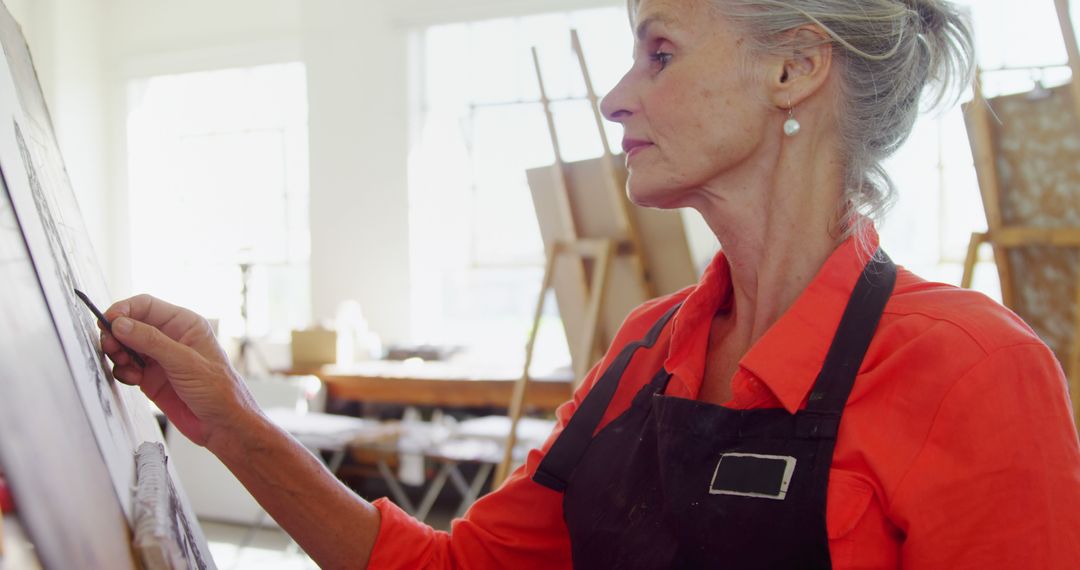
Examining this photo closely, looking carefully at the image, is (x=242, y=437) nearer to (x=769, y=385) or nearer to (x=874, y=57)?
(x=769, y=385)

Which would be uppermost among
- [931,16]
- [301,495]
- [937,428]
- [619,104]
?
[931,16]

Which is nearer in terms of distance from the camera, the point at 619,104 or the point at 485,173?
the point at 619,104

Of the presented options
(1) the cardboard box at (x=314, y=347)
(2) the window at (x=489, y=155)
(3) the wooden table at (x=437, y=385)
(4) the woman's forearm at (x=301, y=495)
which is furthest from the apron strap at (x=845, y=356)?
(2) the window at (x=489, y=155)

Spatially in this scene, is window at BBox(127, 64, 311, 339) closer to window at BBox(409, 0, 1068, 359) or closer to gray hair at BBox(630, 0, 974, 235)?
window at BBox(409, 0, 1068, 359)

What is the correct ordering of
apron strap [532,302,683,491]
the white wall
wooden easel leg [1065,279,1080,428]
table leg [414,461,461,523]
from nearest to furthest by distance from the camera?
1. apron strap [532,302,683,491]
2. wooden easel leg [1065,279,1080,428]
3. table leg [414,461,461,523]
4. the white wall

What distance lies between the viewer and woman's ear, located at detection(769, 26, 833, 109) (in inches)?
40.3

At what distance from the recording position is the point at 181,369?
793 mm

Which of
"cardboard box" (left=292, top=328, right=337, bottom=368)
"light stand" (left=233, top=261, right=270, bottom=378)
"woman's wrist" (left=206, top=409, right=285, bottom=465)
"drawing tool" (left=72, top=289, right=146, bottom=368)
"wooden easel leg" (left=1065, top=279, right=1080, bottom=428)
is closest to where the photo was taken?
"drawing tool" (left=72, top=289, right=146, bottom=368)

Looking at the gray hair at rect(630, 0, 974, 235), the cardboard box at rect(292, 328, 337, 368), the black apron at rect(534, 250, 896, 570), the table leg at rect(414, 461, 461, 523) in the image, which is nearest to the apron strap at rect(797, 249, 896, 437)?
the black apron at rect(534, 250, 896, 570)

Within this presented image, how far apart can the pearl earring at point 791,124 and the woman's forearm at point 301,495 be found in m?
0.66

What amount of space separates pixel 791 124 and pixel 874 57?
115mm

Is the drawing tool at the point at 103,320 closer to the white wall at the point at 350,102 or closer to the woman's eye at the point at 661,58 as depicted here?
the woman's eye at the point at 661,58

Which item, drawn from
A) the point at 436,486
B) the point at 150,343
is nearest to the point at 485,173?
the point at 436,486

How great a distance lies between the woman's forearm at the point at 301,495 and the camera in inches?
35.6
